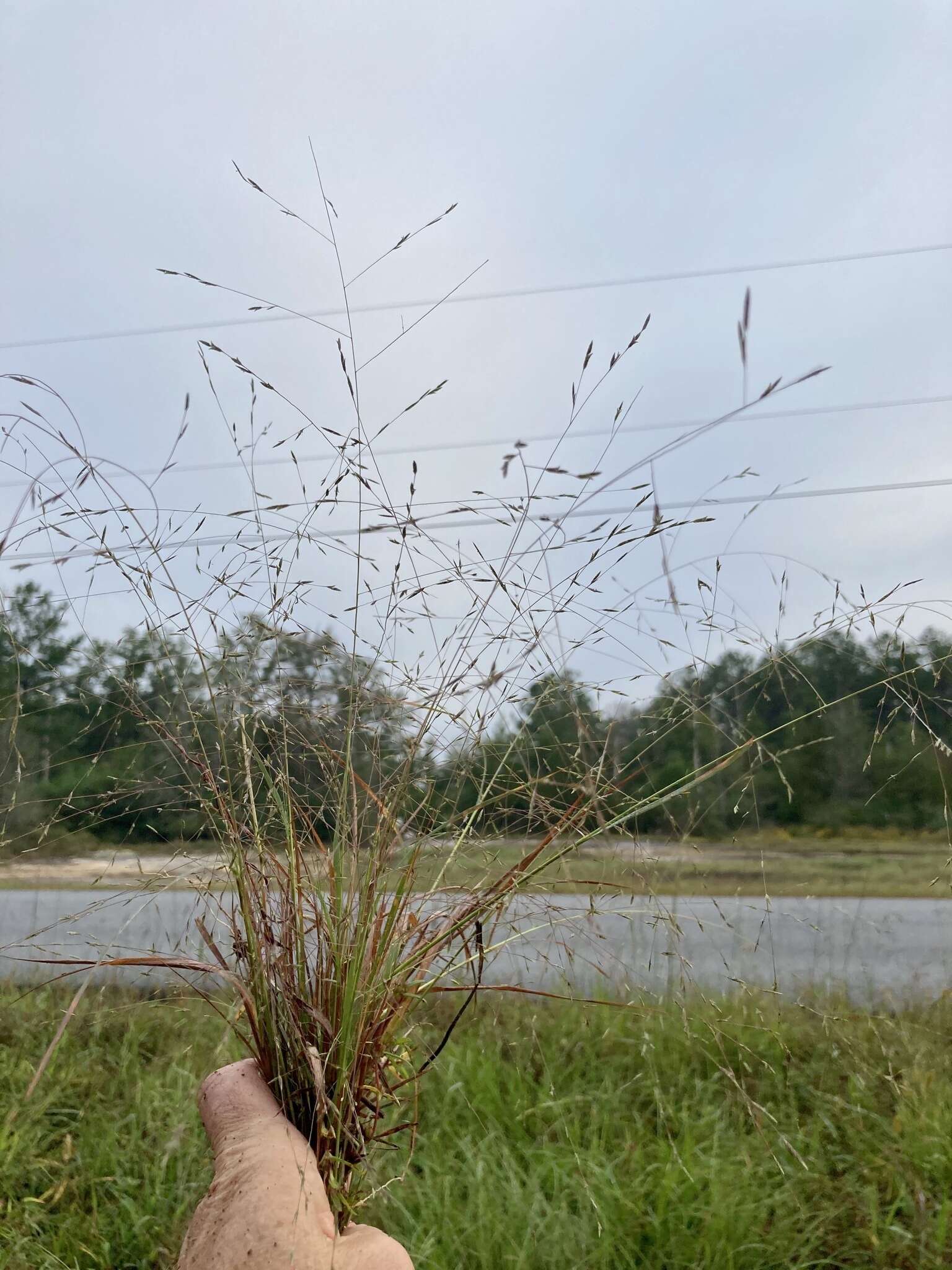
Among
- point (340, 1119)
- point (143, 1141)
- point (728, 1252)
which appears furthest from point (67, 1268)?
point (340, 1119)

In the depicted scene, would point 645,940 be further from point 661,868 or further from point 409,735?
point 409,735

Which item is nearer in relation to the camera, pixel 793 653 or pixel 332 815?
pixel 332 815

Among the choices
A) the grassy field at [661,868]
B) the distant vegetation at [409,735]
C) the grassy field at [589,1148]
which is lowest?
the grassy field at [589,1148]

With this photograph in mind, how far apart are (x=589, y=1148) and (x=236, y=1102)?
171cm

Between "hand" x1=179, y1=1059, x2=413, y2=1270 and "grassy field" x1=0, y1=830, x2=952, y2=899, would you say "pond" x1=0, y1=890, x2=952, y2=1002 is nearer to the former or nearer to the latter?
"grassy field" x1=0, y1=830, x2=952, y2=899

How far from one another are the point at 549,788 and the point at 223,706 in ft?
1.45

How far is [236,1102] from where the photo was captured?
101 centimetres

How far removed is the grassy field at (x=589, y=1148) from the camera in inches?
79.7

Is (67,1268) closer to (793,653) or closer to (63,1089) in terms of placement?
(63,1089)

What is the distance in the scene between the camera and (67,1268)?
6.31 feet

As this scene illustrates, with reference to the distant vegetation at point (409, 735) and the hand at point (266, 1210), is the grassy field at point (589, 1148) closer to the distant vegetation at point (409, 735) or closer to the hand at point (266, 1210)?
the distant vegetation at point (409, 735)

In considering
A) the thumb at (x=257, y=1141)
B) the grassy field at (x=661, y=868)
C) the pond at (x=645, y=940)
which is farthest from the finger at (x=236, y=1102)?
the grassy field at (x=661, y=868)

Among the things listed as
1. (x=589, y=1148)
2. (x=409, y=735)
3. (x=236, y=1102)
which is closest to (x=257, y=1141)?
(x=236, y=1102)

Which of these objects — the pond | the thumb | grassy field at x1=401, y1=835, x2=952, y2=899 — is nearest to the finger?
the thumb
